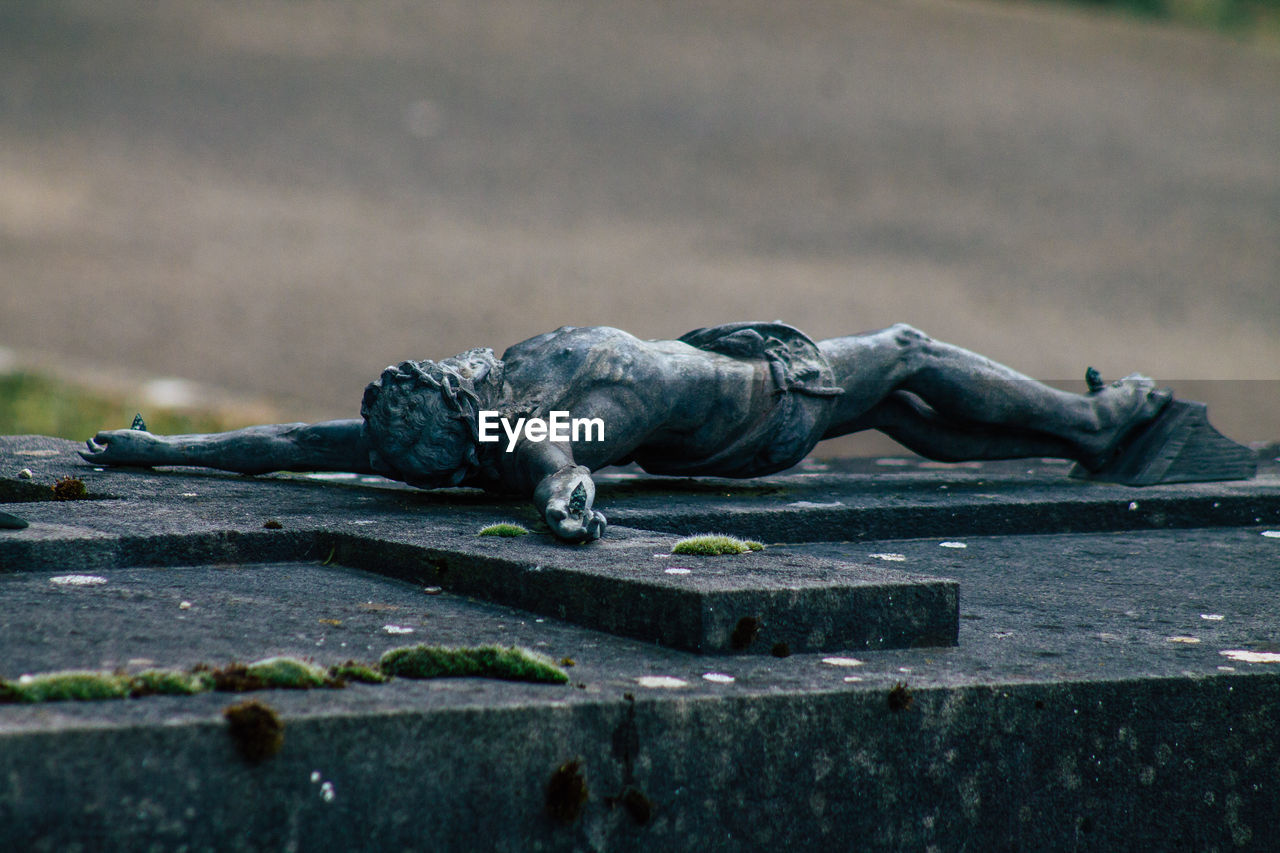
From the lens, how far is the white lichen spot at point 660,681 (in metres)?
2.22

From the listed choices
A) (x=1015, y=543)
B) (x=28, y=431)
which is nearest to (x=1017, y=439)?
(x=1015, y=543)

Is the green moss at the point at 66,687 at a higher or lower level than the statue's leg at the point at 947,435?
lower

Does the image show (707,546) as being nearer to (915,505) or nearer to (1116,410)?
(915,505)

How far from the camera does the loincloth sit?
4.25 meters

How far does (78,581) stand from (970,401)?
9.78 feet

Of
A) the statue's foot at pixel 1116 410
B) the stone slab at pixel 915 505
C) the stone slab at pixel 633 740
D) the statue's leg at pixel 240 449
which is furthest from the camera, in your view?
the statue's foot at pixel 1116 410

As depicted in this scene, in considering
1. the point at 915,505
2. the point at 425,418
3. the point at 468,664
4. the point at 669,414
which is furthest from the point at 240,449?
the point at 468,664

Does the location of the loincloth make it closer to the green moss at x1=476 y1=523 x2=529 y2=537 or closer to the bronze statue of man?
the bronze statue of man

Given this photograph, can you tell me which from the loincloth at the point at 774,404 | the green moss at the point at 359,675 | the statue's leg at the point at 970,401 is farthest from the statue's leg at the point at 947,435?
the green moss at the point at 359,675

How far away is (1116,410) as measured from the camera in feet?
16.2

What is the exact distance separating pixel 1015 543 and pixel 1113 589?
778 millimetres

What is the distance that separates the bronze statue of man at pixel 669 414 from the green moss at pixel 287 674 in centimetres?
107

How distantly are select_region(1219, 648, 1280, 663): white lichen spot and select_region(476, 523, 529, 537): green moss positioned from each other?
62.8 inches

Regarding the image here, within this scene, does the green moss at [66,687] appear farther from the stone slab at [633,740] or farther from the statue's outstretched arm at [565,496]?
the statue's outstretched arm at [565,496]
